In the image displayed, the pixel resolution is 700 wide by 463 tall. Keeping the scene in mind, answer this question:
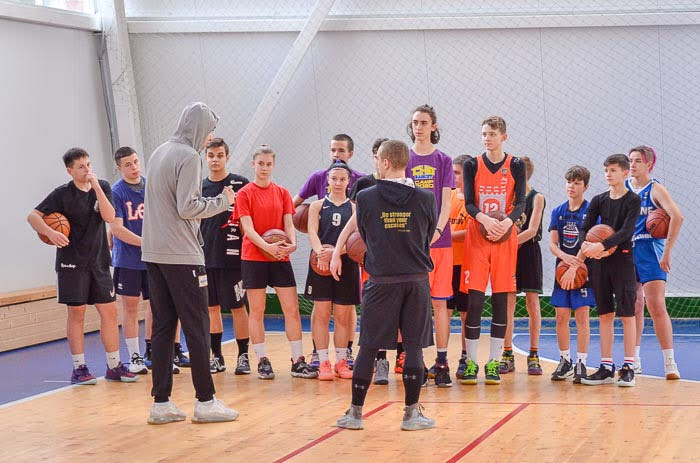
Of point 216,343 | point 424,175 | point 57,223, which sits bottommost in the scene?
point 216,343

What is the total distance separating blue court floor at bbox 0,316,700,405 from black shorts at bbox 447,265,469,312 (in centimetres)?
116

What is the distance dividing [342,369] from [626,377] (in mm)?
1992

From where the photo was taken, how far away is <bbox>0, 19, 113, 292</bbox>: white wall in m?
9.59

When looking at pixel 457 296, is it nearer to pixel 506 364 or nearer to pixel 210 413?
pixel 506 364

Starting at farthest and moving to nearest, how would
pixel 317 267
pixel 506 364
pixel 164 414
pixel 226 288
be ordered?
pixel 226 288
pixel 506 364
pixel 317 267
pixel 164 414

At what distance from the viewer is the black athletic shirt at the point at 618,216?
6.34 m

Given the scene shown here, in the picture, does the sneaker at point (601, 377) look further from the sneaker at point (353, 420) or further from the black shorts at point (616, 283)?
the sneaker at point (353, 420)

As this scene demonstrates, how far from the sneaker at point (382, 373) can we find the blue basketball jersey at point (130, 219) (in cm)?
203

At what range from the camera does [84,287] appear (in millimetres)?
6883

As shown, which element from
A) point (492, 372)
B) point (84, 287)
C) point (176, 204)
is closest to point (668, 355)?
point (492, 372)

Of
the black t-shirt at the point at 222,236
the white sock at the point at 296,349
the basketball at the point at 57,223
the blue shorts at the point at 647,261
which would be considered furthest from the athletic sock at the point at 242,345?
the blue shorts at the point at 647,261

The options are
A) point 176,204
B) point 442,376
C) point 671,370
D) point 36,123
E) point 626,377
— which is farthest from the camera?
point 36,123

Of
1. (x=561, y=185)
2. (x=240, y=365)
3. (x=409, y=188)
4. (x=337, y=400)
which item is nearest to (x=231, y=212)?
(x=240, y=365)

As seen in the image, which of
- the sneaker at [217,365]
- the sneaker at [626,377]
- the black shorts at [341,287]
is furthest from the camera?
the sneaker at [217,365]
